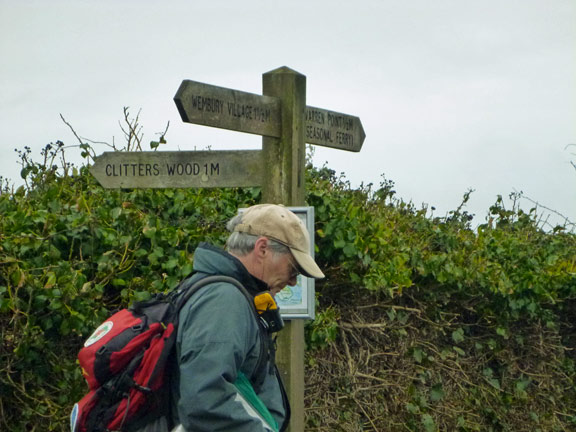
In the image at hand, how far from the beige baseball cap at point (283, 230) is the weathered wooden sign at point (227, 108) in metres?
1.48

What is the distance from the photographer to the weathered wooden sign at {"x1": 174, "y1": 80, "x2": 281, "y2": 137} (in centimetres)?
473

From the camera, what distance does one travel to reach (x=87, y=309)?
485 cm

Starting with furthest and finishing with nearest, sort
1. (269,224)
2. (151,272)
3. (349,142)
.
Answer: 1. (349,142)
2. (151,272)
3. (269,224)

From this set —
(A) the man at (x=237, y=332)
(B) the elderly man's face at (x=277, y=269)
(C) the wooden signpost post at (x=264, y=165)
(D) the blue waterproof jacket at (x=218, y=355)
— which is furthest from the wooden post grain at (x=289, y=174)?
(D) the blue waterproof jacket at (x=218, y=355)

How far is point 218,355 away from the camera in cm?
295

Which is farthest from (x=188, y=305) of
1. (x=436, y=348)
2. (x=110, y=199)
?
(x=436, y=348)

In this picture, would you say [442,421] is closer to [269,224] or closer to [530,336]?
[530,336]

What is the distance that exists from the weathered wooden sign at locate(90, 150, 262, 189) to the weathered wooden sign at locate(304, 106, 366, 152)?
1.33ft

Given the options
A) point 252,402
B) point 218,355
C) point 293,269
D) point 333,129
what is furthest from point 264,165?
point 218,355

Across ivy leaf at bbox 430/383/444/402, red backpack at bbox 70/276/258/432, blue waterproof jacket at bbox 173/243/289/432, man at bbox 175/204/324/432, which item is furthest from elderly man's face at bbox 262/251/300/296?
ivy leaf at bbox 430/383/444/402

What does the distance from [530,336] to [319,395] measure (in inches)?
108

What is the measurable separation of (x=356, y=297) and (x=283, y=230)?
9.97 ft

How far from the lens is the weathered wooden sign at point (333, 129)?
5425 millimetres

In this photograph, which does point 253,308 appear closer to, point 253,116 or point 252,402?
point 252,402
